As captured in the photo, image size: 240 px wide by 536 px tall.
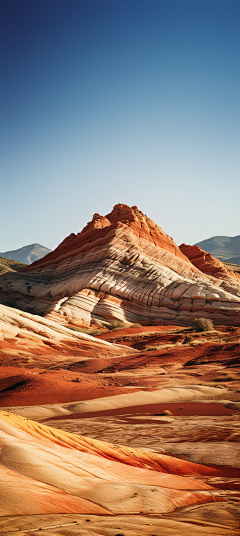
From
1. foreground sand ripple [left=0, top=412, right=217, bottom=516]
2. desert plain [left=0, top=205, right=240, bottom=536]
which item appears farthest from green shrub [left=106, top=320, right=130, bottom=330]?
foreground sand ripple [left=0, top=412, right=217, bottom=516]

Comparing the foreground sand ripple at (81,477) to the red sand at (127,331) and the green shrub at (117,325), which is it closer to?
the red sand at (127,331)

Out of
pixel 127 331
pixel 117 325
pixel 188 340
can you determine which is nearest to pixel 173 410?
pixel 188 340

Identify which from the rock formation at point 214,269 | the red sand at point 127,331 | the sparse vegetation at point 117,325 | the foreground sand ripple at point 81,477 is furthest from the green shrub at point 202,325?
the foreground sand ripple at point 81,477

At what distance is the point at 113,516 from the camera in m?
3.42

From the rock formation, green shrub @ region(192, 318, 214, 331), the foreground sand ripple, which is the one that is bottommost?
green shrub @ region(192, 318, 214, 331)

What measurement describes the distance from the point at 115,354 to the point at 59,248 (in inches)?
1642

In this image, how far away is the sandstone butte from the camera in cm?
4781

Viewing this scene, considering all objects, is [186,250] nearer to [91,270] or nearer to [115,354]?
[91,270]

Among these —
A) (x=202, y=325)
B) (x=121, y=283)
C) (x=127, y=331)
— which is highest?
(x=121, y=283)

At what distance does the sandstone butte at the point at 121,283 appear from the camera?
47.8m

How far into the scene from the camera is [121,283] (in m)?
52.9

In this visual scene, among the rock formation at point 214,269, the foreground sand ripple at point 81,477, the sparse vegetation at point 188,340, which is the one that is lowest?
the sparse vegetation at point 188,340

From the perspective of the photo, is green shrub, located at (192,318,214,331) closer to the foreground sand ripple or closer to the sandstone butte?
the sandstone butte

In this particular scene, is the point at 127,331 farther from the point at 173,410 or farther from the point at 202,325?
the point at 173,410
